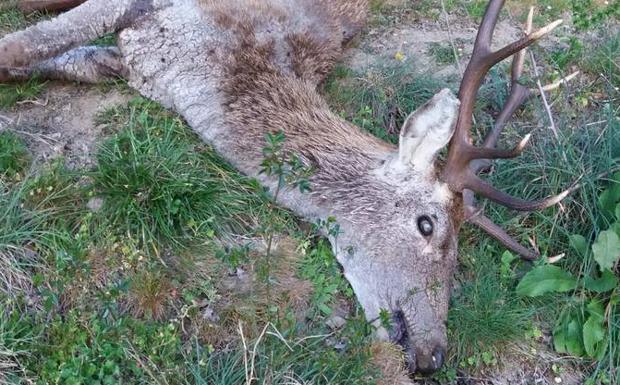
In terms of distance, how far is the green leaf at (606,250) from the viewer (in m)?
4.45

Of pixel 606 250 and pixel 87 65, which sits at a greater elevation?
pixel 87 65

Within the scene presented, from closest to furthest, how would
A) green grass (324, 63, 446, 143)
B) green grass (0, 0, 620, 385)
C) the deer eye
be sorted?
green grass (0, 0, 620, 385) < the deer eye < green grass (324, 63, 446, 143)

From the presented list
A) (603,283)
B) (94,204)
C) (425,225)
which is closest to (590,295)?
(603,283)

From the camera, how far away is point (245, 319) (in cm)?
395

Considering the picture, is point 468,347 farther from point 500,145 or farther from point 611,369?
point 500,145

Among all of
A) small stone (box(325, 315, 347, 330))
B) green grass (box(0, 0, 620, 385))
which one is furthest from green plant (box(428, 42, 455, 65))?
small stone (box(325, 315, 347, 330))

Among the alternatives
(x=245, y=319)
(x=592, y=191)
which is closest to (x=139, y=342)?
(x=245, y=319)

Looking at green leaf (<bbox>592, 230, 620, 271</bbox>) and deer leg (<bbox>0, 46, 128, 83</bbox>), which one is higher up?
deer leg (<bbox>0, 46, 128, 83</bbox>)

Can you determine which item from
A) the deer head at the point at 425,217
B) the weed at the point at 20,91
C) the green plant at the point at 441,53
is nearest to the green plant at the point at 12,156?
the weed at the point at 20,91

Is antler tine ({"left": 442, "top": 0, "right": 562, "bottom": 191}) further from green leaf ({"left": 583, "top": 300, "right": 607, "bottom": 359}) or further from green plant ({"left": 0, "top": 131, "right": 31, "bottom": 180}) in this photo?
green plant ({"left": 0, "top": 131, "right": 31, "bottom": 180})

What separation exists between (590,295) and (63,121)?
3.35 meters

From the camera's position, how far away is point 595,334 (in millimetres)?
4418

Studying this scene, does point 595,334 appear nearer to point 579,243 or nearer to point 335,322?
point 579,243

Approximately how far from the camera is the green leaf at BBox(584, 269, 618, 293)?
448cm
